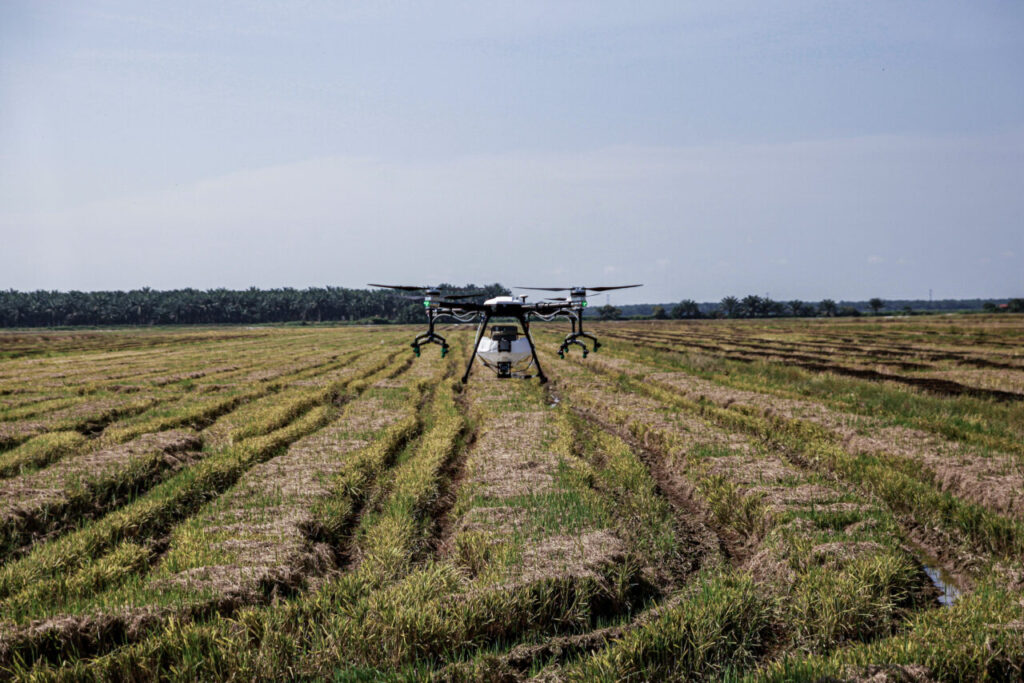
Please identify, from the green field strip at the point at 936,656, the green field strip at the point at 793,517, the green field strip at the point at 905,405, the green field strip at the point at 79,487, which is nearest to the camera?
the green field strip at the point at 936,656

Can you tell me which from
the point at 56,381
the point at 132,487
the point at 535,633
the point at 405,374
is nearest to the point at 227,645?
the point at 535,633

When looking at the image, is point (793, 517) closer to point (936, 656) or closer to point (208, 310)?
point (936, 656)

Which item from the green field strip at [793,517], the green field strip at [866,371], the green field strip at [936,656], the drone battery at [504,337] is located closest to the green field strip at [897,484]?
the green field strip at [793,517]

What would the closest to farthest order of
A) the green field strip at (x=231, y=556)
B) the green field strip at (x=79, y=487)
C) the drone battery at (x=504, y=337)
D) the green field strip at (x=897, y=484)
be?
the green field strip at (x=231, y=556)
the green field strip at (x=897, y=484)
the green field strip at (x=79, y=487)
the drone battery at (x=504, y=337)

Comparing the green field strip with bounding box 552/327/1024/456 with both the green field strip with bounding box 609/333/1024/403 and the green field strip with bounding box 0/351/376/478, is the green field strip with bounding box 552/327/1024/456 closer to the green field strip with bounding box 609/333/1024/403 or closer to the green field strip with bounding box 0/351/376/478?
the green field strip with bounding box 609/333/1024/403

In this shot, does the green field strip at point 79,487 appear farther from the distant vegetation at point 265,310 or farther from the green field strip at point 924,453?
the distant vegetation at point 265,310

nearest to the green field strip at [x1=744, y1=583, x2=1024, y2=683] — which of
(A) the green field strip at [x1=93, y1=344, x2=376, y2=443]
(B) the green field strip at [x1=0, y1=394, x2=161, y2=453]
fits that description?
(A) the green field strip at [x1=93, y1=344, x2=376, y2=443]

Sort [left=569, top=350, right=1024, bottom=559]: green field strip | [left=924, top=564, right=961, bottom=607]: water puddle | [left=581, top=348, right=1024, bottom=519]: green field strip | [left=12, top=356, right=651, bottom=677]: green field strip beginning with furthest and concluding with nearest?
1. [left=581, top=348, right=1024, bottom=519]: green field strip
2. [left=569, top=350, right=1024, bottom=559]: green field strip
3. [left=924, top=564, right=961, bottom=607]: water puddle
4. [left=12, top=356, right=651, bottom=677]: green field strip

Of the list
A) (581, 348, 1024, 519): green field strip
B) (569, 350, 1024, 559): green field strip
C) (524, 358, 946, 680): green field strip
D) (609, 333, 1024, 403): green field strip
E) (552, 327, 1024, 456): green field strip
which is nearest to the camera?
(524, 358, 946, 680): green field strip
